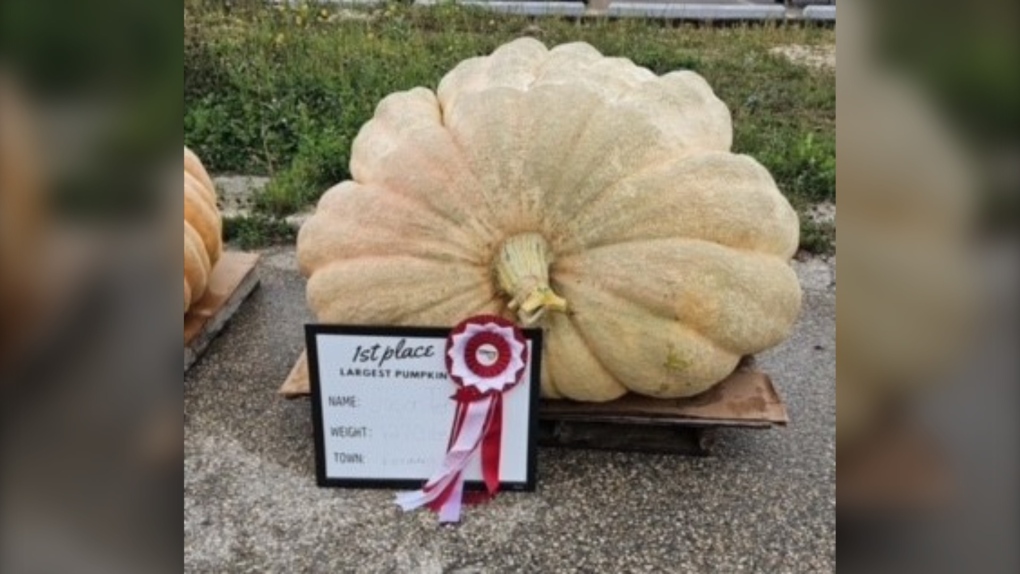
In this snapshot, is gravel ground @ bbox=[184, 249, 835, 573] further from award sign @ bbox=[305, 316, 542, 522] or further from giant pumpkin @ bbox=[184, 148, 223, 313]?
giant pumpkin @ bbox=[184, 148, 223, 313]

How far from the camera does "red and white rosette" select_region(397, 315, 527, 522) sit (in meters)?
1.95

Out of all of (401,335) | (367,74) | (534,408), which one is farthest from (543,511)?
(367,74)

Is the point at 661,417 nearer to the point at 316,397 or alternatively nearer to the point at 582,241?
the point at 582,241

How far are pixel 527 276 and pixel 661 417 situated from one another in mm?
411

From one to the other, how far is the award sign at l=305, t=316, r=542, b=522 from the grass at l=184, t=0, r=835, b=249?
165cm

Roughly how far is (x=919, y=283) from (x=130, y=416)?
20.7 inches

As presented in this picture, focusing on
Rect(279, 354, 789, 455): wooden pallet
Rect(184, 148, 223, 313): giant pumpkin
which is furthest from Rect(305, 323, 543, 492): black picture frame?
Rect(184, 148, 223, 313): giant pumpkin

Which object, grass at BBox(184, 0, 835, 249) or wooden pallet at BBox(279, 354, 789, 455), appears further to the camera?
grass at BBox(184, 0, 835, 249)

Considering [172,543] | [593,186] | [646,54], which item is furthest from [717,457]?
[646,54]

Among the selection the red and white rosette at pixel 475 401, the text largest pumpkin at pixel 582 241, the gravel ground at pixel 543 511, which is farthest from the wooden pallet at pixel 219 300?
the red and white rosette at pixel 475 401

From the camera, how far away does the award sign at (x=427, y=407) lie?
77.4 inches

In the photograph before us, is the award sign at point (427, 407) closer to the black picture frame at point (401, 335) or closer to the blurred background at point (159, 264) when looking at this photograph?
the black picture frame at point (401, 335)

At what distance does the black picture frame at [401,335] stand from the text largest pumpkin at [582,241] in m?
0.07

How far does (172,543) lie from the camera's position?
68cm
